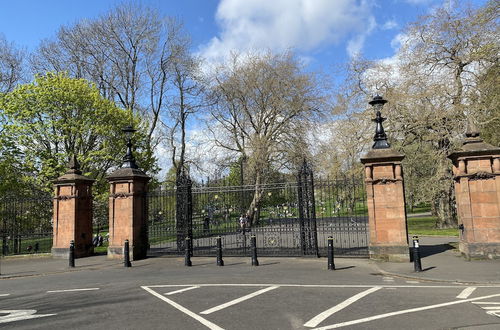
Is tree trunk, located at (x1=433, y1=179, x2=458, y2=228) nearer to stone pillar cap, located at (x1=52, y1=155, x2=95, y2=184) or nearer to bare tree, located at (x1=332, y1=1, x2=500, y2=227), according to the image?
bare tree, located at (x1=332, y1=1, x2=500, y2=227)

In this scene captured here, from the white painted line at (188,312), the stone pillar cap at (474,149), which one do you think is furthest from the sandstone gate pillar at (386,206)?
the white painted line at (188,312)

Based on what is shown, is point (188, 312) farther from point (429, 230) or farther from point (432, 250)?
point (429, 230)

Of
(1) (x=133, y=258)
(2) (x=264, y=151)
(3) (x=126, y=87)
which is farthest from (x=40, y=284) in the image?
(3) (x=126, y=87)

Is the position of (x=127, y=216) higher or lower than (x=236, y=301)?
higher

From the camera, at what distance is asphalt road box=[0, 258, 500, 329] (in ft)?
19.1

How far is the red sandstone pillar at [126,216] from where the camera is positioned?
47.1 ft

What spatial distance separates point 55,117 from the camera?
20.3m

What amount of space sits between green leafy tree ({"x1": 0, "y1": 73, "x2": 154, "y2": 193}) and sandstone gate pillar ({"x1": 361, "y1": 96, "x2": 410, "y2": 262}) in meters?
15.1

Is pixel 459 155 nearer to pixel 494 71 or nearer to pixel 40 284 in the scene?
pixel 494 71

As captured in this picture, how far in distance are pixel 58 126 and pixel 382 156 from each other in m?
16.9

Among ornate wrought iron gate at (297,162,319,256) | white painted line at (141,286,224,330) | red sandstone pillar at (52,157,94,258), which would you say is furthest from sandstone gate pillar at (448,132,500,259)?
red sandstone pillar at (52,157,94,258)

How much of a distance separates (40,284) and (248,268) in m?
5.91

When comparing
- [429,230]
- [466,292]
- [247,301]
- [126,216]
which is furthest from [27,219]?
[429,230]

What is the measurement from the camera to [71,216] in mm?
15641
